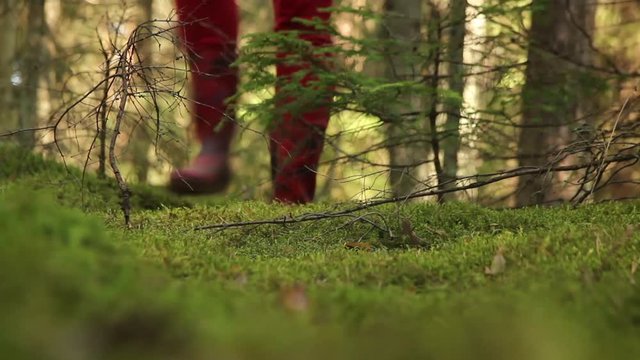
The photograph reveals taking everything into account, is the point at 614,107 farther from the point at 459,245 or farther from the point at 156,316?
the point at 156,316

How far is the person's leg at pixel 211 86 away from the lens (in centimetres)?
504

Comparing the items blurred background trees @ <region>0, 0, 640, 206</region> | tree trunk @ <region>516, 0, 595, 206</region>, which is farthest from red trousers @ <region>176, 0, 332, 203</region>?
tree trunk @ <region>516, 0, 595, 206</region>

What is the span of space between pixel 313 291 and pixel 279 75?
331 centimetres

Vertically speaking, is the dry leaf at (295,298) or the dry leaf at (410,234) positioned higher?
the dry leaf at (295,298)

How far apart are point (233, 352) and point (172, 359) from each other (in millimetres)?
101

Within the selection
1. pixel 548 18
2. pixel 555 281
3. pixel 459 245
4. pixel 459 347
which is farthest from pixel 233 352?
pixel 548 18

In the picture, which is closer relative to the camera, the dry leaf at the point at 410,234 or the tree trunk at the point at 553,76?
the dry leaf at the point at 410,234

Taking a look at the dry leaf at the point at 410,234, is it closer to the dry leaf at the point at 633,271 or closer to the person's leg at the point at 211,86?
the dry leaf at the point at 633,271

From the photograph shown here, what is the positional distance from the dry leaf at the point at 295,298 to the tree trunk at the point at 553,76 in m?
3.60

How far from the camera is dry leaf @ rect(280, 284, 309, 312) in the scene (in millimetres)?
1559

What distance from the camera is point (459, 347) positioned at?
1197mm

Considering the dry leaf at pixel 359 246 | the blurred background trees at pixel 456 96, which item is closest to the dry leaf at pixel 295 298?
the dry leaf at pixel 359 246

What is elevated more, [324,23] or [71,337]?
[324,23]

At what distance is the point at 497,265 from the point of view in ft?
6.70
